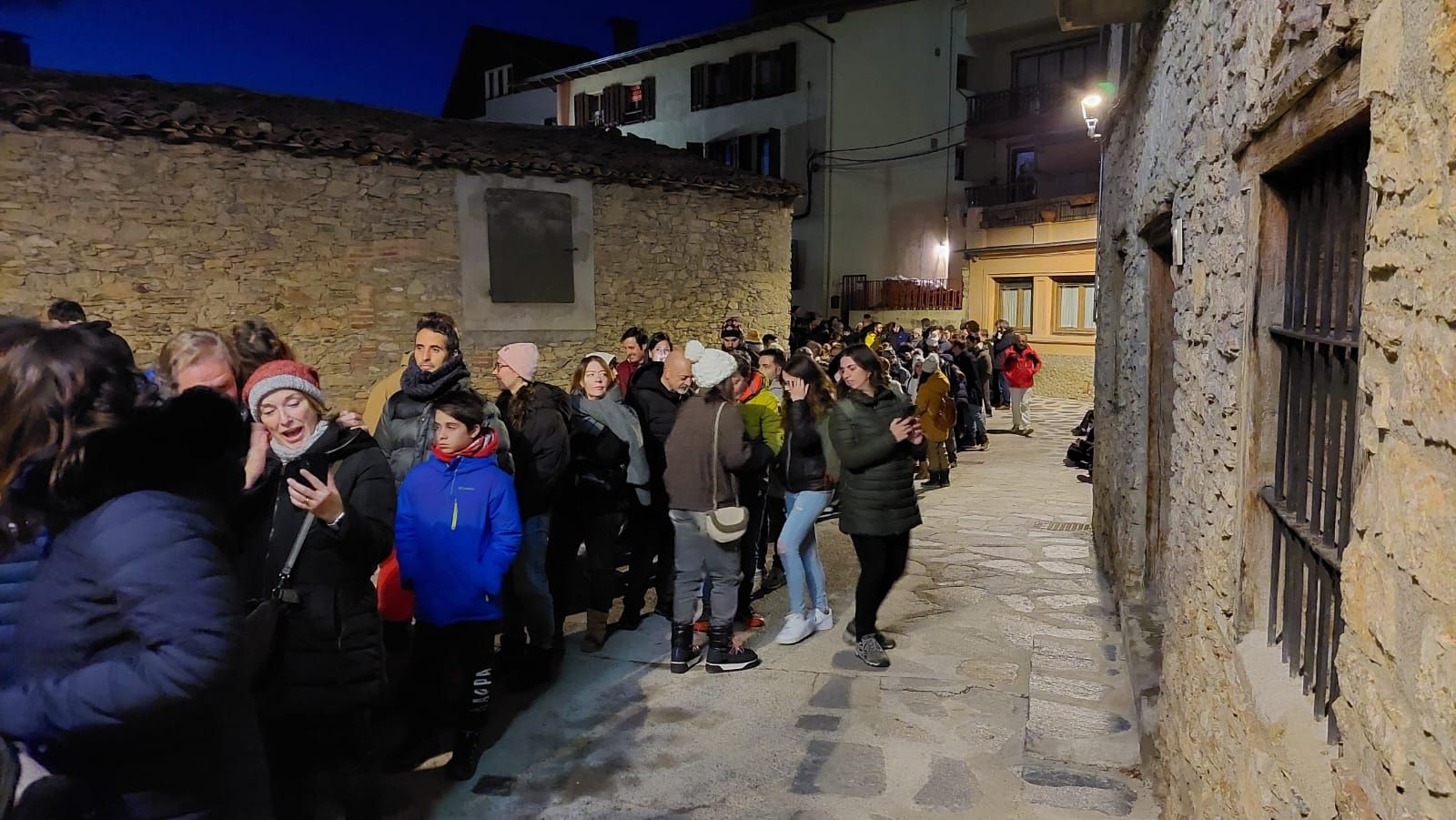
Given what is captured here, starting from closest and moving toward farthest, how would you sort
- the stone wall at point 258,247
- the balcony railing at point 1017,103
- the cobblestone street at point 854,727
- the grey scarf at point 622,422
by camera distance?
the cobblestone street at point 854,727
the grey scarf at point 622,422
the stone wall at point 258,247
the balcony railing at point 1017,103

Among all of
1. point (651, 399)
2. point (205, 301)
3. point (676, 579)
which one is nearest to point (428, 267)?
point (205, 301)

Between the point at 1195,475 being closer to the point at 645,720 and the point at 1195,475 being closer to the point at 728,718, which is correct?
the point at 728,718

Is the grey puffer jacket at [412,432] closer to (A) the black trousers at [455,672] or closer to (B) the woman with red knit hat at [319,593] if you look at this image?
(A) the black trousers at [455,672]

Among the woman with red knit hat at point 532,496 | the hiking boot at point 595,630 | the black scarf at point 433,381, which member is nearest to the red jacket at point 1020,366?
the hiking boot at point 595,630

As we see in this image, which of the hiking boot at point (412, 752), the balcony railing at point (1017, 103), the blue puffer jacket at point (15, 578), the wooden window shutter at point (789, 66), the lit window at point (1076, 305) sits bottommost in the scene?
the hiking boot at point (412, 752)

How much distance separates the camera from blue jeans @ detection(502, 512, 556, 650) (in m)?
4.78

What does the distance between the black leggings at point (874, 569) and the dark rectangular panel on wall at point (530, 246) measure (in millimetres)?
7623

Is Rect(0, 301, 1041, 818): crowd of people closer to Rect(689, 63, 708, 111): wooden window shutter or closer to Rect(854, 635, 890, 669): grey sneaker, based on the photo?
Rect(854, 635, 890, 669): grey sneaker

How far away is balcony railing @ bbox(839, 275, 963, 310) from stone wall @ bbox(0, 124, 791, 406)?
12.3 meters

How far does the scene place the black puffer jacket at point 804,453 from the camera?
5625mm

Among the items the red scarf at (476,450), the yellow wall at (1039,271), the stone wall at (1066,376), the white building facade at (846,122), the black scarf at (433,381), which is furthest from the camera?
the white building facade at (846,122)

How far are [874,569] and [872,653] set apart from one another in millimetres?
469

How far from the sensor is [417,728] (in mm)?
4082

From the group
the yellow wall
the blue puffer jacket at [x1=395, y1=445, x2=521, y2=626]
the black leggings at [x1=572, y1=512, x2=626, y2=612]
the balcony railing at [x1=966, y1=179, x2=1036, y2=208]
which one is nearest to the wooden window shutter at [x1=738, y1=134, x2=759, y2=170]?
the balcony railing at [x1=966, y1=179, x2=1036, y2=208]
